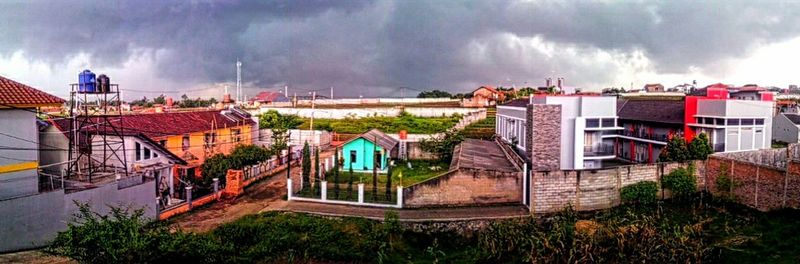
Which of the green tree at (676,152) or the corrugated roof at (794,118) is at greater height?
the corrugated roof at (794,118)

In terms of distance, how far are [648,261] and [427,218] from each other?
21.0 feet

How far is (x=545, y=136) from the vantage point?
18.5 meters

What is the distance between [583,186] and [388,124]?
92.0ft

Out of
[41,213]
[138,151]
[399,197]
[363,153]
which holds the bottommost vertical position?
[41,213]

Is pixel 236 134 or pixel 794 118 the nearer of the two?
pixel 236 134

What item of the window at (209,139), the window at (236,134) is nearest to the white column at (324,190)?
the window at (209,139)

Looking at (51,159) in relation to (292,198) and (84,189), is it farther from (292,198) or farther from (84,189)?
(292,198)

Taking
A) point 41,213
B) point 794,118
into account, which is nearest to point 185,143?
point 41,213

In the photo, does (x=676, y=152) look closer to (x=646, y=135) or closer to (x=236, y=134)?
(x=646, y=135)

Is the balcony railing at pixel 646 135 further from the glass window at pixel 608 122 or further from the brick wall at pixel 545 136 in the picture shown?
the brick wall at pixel 545 136

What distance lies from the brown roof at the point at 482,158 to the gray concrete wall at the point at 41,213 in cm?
1139

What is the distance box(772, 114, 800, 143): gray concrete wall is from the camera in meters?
A: 34.4

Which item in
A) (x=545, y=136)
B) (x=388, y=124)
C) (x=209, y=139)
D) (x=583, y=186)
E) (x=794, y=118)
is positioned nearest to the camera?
(x=583, y=186)

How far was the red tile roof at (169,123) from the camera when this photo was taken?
23969 millimetres
